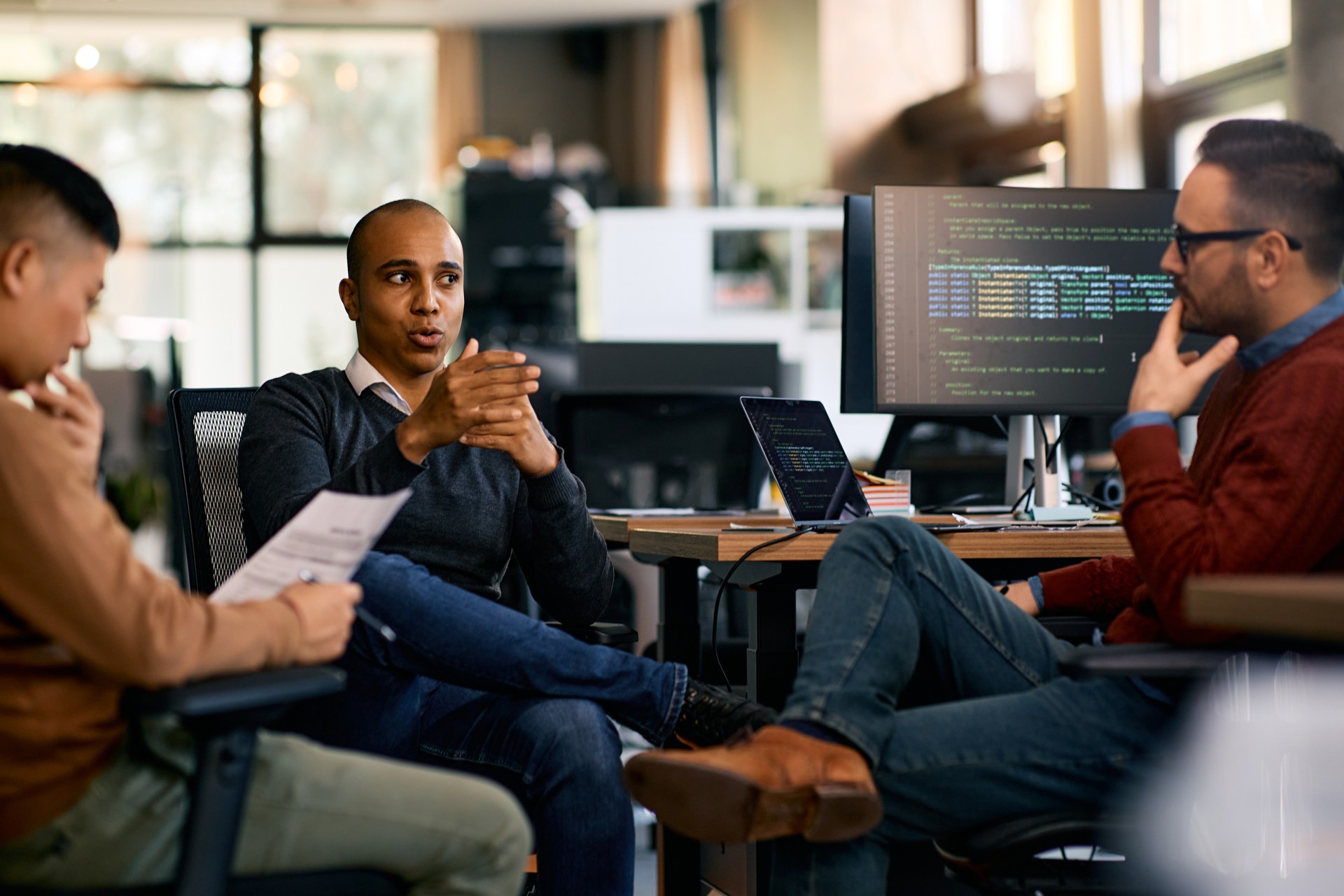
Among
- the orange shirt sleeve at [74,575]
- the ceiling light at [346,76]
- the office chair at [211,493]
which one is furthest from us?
the ceiling light at [346,76]

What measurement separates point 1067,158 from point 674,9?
4.11 meters

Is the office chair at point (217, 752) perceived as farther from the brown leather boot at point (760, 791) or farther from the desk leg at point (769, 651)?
the desk leg at point (769, 651)

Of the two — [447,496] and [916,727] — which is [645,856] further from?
[916,727]

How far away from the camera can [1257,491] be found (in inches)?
55.3

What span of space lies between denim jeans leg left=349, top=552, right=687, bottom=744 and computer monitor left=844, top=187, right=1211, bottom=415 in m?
0.75

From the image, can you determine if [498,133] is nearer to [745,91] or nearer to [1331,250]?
[745,91]

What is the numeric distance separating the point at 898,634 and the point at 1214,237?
22.9 inches

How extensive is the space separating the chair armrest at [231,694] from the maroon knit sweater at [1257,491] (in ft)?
2.77

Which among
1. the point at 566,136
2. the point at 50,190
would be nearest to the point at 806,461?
the point at 50,190

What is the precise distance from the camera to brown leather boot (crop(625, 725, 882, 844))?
135cm

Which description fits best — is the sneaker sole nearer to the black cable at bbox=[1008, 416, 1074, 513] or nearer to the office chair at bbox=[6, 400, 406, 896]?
the office chair at bbox=[6, 400, 406, 896]

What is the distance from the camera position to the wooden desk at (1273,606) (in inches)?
38.8

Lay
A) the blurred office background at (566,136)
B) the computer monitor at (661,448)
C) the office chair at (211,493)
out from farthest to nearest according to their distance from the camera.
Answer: the blurred office background at (566,136) < the computer monitor at (661,448) < the office chair at (211,493)

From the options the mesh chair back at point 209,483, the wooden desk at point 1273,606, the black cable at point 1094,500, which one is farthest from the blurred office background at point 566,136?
the wooden desk at point 1273,606
